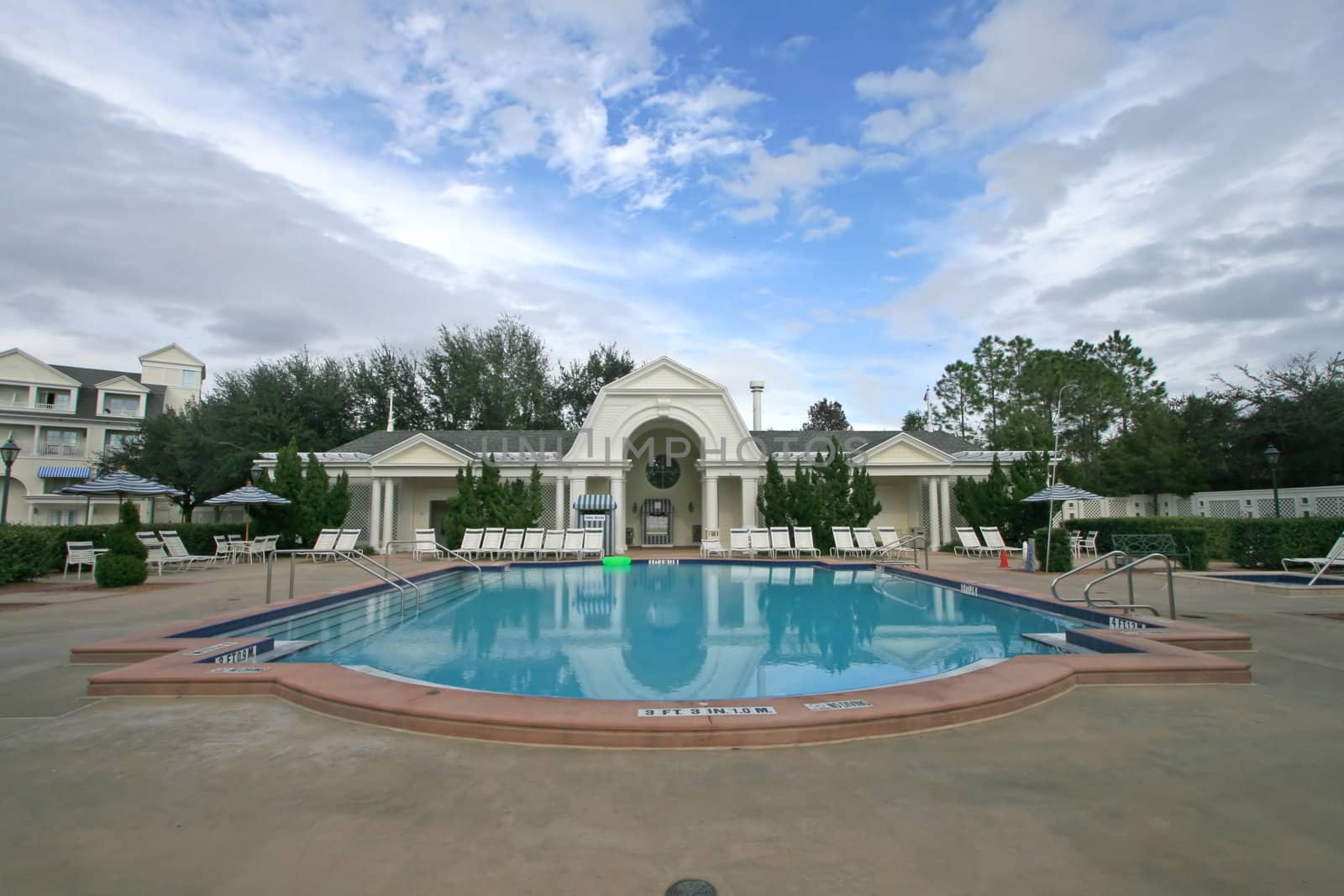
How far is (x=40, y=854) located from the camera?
2.67 m

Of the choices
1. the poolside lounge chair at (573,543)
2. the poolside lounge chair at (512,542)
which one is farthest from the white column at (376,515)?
the poolside lounge chair at (573,543)

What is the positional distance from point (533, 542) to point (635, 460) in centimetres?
723

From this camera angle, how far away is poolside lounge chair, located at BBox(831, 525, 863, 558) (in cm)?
2053

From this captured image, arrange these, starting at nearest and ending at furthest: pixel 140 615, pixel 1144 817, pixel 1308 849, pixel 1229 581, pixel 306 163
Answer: pixel 1308 849, pixel 1144 817, pixel 140 615, pixel 1229 581, pixel 306 163

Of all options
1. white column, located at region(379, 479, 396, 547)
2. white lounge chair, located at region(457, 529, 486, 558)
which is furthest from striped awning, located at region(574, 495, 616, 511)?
white column, located at region(379, 479, 396, 547)

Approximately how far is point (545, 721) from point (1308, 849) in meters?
3.49

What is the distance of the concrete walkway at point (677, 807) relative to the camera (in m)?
2.47

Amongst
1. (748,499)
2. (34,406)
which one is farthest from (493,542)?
(34,406)

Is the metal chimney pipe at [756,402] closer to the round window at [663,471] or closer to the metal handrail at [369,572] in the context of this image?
the round window at [663,471]

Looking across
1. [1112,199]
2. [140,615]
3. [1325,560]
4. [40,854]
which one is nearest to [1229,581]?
[1325,560]

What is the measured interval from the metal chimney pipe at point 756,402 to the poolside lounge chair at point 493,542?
11367mm

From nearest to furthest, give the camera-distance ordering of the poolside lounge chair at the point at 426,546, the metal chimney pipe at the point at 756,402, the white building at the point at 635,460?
the poolside lounge chair at the point at 426,546, the white building at the point at 635,460, the metal chimney pipe at the point at 756,402

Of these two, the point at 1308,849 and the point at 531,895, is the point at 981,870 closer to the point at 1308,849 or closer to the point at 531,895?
the point at 1308,849

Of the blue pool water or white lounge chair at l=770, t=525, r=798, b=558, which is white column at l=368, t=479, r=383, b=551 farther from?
white lounge chair at l=770, t=525, r=798, b=558
